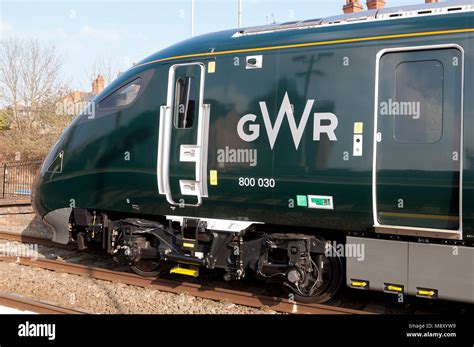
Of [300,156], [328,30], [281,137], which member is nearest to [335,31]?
[328,30]

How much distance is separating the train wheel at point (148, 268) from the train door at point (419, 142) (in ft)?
12.1

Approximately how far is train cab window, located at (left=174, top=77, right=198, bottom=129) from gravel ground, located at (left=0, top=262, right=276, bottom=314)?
2452 millimetres

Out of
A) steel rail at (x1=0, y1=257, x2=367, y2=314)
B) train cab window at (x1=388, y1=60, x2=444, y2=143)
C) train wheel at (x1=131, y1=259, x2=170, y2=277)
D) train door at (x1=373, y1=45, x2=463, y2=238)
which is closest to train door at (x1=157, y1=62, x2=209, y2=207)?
steel rail at (x1=0, y1=257, x2=367, y2=314)

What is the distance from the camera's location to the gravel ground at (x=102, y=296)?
6.11 m

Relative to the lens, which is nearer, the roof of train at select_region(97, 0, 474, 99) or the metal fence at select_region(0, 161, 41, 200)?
the roof of train at select_region(97, 0, 474, 99)

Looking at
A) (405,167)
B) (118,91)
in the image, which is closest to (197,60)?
(118,91)

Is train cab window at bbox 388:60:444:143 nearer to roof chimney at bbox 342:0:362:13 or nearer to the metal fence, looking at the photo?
the metal fence

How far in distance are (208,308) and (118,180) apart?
2252mm

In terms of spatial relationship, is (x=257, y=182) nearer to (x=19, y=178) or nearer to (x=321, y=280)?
(x=321, y=280)

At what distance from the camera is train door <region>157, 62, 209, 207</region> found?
19.9 feet

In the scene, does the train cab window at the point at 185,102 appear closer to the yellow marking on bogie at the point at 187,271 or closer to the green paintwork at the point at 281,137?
the green paintwork at the point at 281,137

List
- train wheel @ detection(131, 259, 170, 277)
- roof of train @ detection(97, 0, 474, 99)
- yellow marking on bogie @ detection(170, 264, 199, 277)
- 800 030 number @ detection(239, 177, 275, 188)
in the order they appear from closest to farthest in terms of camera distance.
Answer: roof of train @ detection(97, 0, 474, 99), 800 030 number @ detection(239, 177, 275, 188), yellow marking on bogie @ detection(170, 264, 199, 277), train wheel @ detection(131, 259, 170, 277)

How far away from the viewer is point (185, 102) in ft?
20.5

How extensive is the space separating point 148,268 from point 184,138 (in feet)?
8.09
